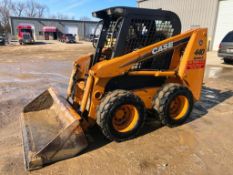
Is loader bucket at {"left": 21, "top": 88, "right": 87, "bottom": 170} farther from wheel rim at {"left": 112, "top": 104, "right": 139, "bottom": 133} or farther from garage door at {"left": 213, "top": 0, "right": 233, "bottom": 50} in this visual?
garage door at {"left": 213, "top": 0, "right": 233, "bottom": 50}

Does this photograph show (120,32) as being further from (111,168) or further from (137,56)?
(111,168)

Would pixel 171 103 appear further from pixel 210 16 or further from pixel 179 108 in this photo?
pixel 210 16

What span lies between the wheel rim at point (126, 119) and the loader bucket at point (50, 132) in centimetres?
66

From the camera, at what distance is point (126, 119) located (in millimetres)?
3857

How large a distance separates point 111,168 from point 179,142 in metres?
1.34

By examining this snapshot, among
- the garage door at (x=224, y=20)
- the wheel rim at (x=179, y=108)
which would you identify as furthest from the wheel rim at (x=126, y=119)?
the garage door at (x=224, y=20)

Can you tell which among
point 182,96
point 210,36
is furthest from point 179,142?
point 210,36

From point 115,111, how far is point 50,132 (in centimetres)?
116

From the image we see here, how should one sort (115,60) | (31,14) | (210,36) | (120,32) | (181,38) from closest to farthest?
(115,60) → (120,32) → (181,38) → (210,36) → (31,14)

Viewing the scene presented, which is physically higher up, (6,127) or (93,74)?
(93,74)

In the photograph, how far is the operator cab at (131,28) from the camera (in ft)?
12.4

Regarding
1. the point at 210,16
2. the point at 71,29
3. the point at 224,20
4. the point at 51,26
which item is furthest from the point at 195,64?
the point at 71,29

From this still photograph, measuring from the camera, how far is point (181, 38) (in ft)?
13.6

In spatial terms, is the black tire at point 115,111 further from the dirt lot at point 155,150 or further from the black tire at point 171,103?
the black tire at point 171,103
